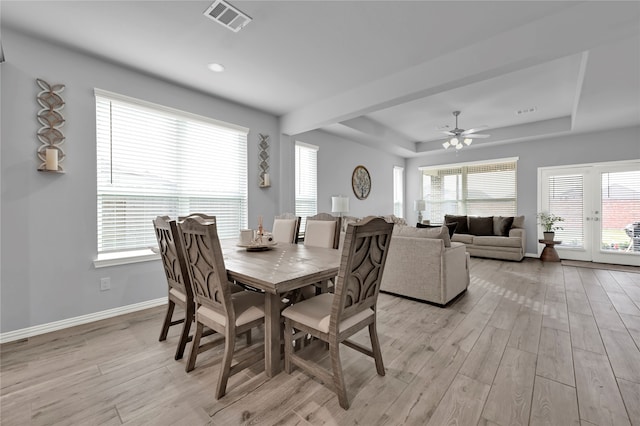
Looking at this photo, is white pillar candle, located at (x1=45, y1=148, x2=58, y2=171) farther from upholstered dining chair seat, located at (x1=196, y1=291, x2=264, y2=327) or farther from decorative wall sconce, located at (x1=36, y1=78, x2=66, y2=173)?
upholstered dining chair seat, located at (x1=196, y1=291, x2=264, y2=327)

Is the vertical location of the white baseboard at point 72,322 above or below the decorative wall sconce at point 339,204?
below

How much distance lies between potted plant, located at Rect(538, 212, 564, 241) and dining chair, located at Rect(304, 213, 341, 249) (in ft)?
17.1

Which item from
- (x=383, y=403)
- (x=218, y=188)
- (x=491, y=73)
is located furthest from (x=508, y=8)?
(x=218, y=188)

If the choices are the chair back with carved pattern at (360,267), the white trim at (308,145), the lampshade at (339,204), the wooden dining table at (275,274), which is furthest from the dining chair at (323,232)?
the white trim at (308,145)

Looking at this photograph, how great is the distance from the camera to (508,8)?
7.17 ft

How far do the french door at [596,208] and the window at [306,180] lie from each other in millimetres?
4967

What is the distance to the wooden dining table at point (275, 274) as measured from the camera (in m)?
1.52

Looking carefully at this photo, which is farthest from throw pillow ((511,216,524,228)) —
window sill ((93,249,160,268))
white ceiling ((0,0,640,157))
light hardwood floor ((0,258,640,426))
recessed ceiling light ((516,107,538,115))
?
window sill ((93,249,160,268))

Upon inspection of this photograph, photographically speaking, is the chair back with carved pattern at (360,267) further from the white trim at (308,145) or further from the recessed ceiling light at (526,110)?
the recessed ceiling light at (526,110)

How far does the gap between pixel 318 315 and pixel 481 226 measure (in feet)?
19.4

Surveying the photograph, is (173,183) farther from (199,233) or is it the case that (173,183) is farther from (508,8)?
(508,8)

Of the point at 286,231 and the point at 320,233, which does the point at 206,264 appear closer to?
the point at 320,233

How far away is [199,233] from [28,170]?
84.0 inches

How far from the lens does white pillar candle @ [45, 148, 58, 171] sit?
2442 mm
